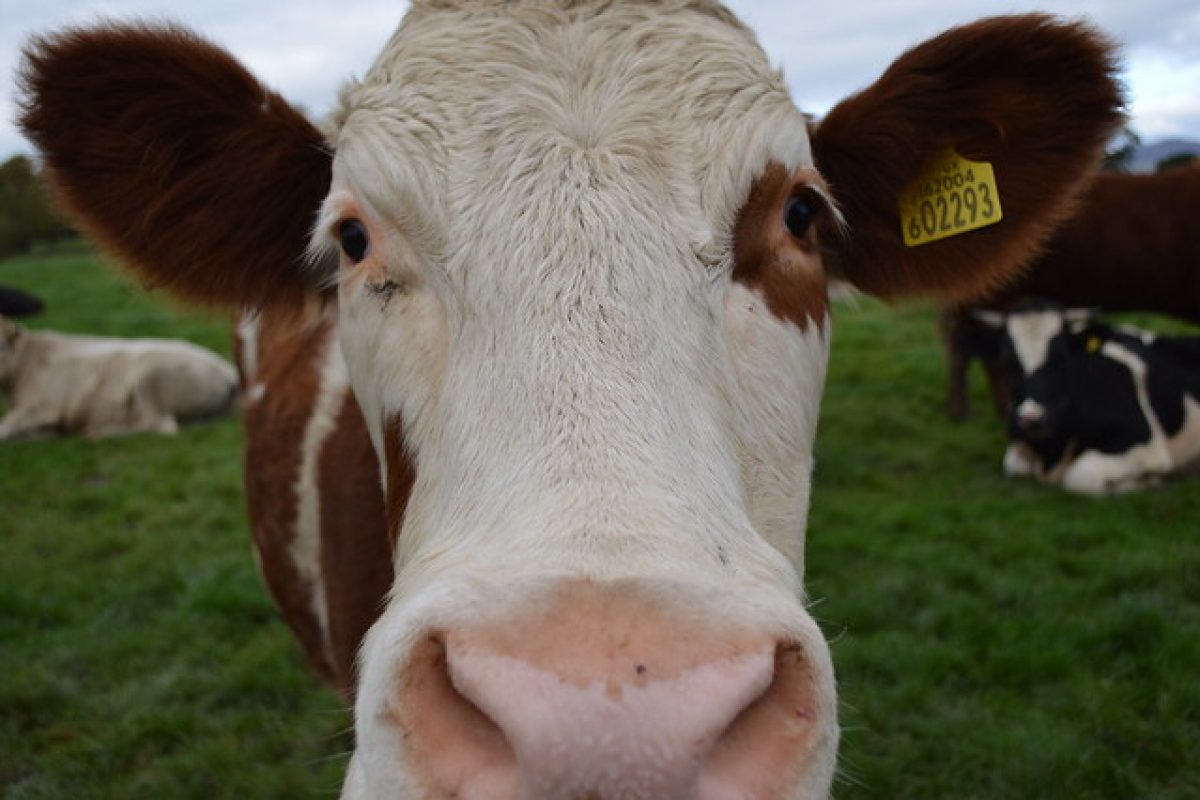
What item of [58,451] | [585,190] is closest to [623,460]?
[585,190]

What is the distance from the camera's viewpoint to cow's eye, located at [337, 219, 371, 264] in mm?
1889

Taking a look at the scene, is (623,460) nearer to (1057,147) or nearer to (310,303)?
(310,303)

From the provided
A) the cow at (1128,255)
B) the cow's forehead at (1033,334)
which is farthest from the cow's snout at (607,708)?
the cow at (1128,255)

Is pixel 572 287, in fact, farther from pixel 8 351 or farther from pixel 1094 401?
pixel 8 351

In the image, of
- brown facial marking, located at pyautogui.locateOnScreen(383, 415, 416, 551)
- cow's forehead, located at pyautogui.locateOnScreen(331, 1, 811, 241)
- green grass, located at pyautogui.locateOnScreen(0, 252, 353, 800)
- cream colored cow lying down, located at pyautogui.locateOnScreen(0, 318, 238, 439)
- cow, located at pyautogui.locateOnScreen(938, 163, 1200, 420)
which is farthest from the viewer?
cream colored cow lying down, located at pyautogui.locateOnScreen(0, 318, 238, 439)

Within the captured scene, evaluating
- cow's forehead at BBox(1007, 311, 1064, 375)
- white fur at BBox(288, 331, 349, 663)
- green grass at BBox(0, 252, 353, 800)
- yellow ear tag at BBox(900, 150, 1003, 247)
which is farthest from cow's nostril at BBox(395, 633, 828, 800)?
cow's forehead at BBox(1007, 311, 1064, 375)

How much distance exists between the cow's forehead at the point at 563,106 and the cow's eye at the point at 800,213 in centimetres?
8

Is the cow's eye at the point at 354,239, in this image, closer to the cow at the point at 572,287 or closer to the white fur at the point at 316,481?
the cow at the point at 572,287

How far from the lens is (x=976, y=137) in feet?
7.93

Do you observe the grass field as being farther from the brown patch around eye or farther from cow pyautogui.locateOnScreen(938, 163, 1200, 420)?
cow pyautogui.locateOnScreen(938, 163, 1200, 420)

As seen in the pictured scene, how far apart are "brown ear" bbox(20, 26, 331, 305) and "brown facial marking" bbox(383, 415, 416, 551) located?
2.45ft

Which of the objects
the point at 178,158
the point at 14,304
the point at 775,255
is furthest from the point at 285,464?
the point at 14,304

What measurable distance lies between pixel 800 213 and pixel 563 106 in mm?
513

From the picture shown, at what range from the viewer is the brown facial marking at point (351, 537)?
105 inches
